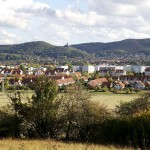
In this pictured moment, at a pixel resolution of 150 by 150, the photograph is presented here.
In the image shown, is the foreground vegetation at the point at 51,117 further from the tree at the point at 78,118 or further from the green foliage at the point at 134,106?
the green foliage at the point at 134,106

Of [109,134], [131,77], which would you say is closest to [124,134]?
[109,134]

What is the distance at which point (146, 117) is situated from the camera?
1652 cm

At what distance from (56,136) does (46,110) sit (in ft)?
4.75

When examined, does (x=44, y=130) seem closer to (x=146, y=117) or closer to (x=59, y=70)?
(x=146, y=117)

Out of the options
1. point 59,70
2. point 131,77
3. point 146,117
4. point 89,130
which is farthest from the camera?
point 59,70

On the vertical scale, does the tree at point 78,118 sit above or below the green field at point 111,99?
above


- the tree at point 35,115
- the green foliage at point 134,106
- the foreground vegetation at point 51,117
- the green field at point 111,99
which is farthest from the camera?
the green field at point 111,99

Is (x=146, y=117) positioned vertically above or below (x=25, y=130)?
above

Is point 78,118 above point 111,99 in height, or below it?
above

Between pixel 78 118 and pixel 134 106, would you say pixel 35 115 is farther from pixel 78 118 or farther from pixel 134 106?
pixel 134 106

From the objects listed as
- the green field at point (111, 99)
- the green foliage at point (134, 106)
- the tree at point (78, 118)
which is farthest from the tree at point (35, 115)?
the green field at point (111, 99)

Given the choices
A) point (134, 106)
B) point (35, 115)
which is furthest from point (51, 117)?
point (134, 106)

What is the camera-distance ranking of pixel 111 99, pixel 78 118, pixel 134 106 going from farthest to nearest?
pixel 111 99 < pixel 134 106 < pixel 78 118

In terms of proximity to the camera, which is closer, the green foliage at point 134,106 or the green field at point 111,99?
the green foliage at point 134,106
